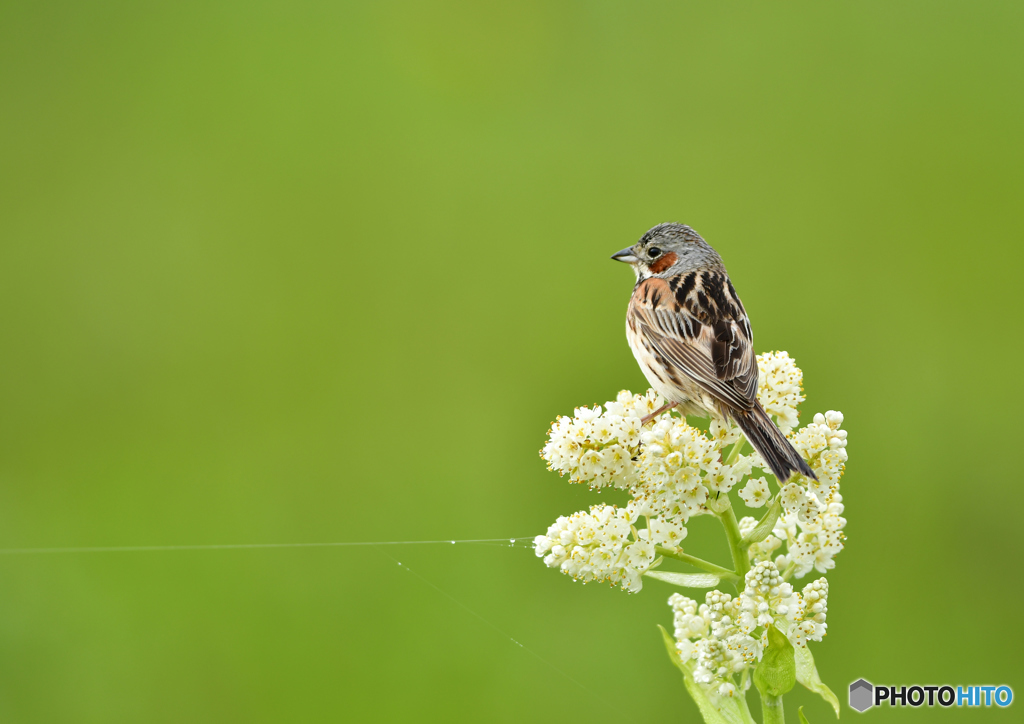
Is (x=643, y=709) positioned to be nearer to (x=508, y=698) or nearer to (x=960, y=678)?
(x=508, y=698)

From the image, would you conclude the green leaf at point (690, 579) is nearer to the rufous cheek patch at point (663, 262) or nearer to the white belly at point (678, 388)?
the white belly at point (678, 388)

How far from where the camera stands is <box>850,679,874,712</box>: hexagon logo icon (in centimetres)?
220

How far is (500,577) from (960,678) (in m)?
1.99

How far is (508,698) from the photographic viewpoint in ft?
11.3

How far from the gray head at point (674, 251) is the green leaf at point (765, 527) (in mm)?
1131

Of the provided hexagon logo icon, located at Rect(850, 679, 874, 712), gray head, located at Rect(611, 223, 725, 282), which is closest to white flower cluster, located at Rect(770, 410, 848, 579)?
hexagon logo icon, located at Rect(850, 679, 874, 712)

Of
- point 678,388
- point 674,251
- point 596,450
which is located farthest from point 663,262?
point 596,450

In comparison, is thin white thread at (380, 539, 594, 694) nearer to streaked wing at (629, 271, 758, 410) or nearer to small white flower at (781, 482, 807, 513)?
streaked wing at (629, 271, 758, 410)

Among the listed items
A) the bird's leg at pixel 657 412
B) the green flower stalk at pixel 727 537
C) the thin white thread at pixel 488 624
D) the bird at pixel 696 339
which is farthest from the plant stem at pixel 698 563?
the thin white thread at pixel 488 624

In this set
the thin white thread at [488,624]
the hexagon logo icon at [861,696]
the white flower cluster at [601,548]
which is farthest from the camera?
the thin white thread at [488,624]

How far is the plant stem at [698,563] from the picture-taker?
1.62 metres

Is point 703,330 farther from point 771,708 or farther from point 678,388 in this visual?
point 771,708

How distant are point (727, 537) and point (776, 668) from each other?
287 millimetres

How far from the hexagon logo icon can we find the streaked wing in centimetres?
97
